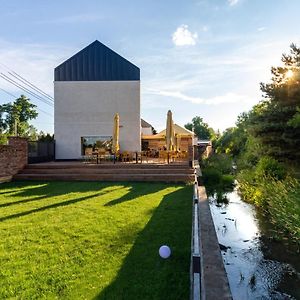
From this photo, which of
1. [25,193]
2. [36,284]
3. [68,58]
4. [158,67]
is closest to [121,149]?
[158,67]

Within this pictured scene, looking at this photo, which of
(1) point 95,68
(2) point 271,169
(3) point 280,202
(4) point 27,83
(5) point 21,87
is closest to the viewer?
(3) point 280,202

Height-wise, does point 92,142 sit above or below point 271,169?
above

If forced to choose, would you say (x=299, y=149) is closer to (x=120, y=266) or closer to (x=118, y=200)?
(x=118, y=200)

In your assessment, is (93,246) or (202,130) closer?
(93,246)

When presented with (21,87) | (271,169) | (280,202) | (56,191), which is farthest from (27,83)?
(280,202)

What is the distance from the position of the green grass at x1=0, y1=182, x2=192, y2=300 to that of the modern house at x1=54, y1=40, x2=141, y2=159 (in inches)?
450

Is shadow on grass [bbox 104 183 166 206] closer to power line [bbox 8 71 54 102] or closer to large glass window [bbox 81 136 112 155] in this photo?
large glass window [bbox 81 136 112 155]

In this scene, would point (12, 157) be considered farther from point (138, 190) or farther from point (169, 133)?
point (169, 133)

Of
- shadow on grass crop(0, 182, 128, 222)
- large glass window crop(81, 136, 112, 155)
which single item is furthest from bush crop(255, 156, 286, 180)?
large glass window crop(81, 136, 112, 155)

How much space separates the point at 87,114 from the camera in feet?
69.2

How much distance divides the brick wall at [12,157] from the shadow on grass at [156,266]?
8.75m

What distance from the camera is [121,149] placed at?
21.2 m

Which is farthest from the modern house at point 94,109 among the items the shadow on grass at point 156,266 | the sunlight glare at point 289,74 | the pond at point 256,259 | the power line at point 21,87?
the shadow on grass at point 156,266

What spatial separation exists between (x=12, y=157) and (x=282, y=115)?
11.5 m
